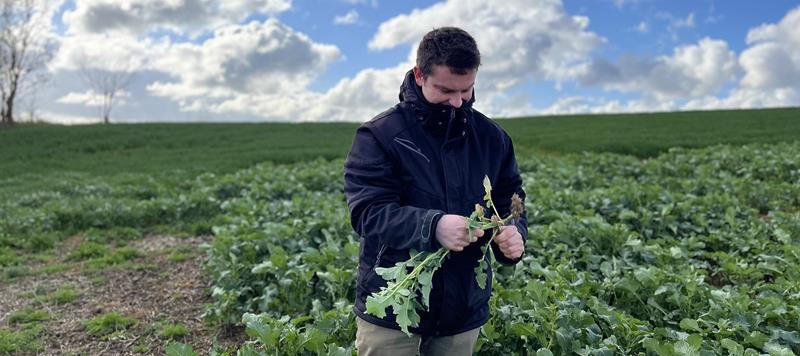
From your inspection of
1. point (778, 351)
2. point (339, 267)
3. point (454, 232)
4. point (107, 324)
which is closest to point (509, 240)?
point (454, 232)

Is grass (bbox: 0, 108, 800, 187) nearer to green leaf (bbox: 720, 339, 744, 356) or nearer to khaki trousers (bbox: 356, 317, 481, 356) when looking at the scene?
khaki trousers (bbox: 356, 317, 481, 356)

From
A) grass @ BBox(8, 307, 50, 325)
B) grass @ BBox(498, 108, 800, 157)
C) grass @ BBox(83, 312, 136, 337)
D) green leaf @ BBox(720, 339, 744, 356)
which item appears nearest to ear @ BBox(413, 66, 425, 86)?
green leaf @ BBox(720, 339, 744, 356)

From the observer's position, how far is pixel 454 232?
8.17ft

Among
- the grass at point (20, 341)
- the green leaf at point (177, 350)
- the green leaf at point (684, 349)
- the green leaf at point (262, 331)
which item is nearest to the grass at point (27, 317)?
the grass at point (20, 341)

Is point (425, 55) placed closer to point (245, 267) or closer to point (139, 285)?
point (245, 267)

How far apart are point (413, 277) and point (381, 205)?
34 cm

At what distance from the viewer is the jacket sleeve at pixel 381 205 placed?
8.42 ft

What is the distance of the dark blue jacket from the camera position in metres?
2.75

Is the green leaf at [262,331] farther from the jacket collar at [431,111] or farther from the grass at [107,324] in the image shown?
the grass at [107,324]

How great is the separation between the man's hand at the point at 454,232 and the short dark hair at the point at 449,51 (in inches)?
25.2

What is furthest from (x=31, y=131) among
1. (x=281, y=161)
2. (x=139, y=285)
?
(x=139, y=285)

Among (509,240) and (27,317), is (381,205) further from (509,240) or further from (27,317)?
(27,317)

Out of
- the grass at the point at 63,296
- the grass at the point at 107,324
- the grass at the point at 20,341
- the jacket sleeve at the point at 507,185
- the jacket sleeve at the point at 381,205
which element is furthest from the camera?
the grass at the point at 63,296

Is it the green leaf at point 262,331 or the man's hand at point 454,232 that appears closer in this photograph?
the man's hand at point 454,232
